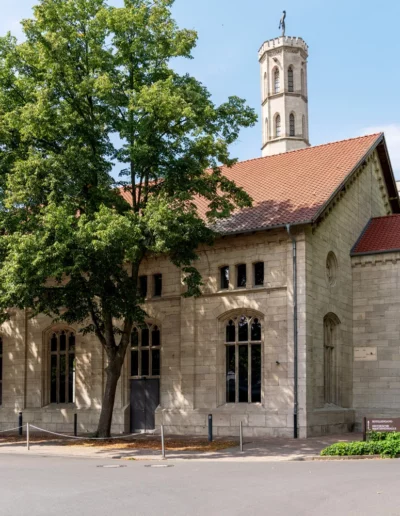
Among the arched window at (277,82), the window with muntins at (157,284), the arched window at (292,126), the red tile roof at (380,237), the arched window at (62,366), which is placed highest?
the arched window at (277,82)

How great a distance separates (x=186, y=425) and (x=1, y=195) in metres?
10.9

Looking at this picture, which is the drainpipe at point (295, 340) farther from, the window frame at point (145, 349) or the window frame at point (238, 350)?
the window frame at point (145, 349)

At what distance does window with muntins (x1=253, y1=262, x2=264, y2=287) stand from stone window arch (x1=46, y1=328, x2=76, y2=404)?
9.24m

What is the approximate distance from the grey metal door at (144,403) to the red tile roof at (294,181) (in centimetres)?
705

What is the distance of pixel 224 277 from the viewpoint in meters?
28.6

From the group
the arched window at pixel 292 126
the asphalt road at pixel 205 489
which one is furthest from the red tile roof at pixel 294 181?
the arched window at pixel 292 126

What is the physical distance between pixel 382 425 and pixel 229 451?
4516mm

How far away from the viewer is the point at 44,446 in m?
25.1

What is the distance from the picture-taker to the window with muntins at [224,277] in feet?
93.3

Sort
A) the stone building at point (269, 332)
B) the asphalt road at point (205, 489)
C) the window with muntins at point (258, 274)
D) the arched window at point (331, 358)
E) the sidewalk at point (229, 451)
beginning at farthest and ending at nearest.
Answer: the arched window at point (331, 358)
the window with muntins at point (258, 274)
the stone building at point (269, 332)
the sidewalk at point (229, 451)
the asphalt road at point (205, 489)

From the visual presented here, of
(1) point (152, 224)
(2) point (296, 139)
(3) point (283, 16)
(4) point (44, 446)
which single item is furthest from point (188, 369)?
(3) point (283, 16)

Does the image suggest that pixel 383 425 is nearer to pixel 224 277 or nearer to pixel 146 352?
pixel 224 277

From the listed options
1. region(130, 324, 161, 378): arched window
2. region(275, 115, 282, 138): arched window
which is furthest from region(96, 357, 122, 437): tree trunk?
region(275, 115, 282, 138): arched window

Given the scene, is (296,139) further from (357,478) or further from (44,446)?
(357,478)
